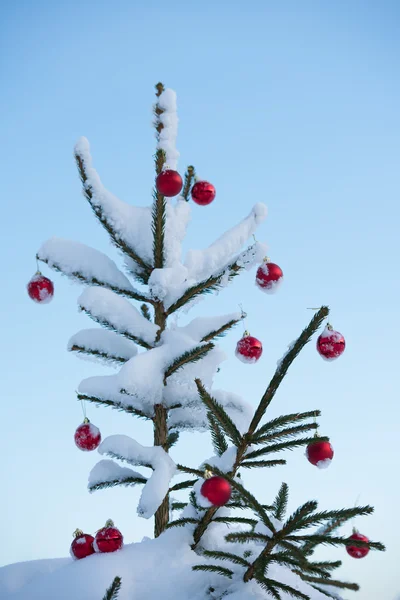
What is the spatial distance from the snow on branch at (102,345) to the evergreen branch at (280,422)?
163cm

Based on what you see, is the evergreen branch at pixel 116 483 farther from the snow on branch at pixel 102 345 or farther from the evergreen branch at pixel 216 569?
the evergreen branch at pixel 216 569

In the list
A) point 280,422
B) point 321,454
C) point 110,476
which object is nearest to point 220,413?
point 280,422

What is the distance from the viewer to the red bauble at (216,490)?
7.54 ft

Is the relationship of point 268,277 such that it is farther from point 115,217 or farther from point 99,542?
point 99,542

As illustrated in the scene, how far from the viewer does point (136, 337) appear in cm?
394

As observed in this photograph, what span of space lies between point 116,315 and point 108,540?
1.58 metres

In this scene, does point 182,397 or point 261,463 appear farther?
point 182,397

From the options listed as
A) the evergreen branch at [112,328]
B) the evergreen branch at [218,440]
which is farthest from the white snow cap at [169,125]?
the evergreen branch at [218,440]

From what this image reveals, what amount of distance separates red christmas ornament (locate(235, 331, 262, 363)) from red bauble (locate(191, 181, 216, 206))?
1.39 metres

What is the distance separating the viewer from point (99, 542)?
2916 millimetres

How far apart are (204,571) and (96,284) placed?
93.2 inches

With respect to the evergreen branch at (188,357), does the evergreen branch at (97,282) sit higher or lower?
higher

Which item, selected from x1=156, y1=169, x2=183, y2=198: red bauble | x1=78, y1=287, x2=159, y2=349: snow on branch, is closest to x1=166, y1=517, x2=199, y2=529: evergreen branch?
x1=78, y1=287, x2=159, y2=349: snow on branch

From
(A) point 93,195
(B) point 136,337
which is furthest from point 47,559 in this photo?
(A) point 93,195
